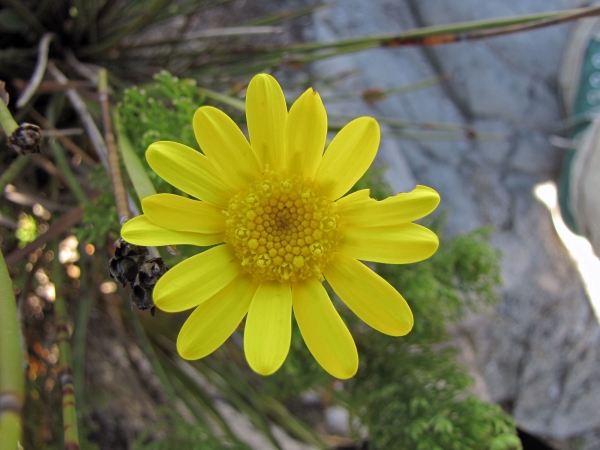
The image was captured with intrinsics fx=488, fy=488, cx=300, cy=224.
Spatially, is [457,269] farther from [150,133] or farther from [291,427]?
[150,133]

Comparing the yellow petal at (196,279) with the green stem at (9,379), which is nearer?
the green stem at (9,379)

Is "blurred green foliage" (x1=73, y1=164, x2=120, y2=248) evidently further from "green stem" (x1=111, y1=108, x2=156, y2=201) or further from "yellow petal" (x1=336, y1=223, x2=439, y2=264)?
"yellow petal" (x1=336, y1=223, x2=439, y2=264)

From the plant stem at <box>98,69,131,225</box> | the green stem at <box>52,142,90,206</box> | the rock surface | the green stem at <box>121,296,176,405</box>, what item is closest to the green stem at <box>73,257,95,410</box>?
the green stem at <box>121,296,176,405</box>

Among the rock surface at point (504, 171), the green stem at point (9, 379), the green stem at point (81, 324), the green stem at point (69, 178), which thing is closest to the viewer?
the green stem at point (9, 379)

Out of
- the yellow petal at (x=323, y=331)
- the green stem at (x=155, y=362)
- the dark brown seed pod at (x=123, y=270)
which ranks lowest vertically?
the green stem at (x=155, y=362)

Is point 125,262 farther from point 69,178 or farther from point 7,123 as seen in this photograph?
point 69,178

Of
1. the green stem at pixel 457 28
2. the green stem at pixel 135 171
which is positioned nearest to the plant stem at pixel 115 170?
the green stem at pixel 135 171

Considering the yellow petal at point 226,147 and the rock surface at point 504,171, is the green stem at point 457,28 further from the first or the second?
the rock surface at point 504,171

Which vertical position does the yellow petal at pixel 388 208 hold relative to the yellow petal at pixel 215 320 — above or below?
above

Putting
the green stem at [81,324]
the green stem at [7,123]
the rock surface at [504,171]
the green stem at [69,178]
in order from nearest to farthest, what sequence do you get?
the green stem at [7,123], the green stem at [69,178], the green stem at [81,324], the rock surface at [504,171]
